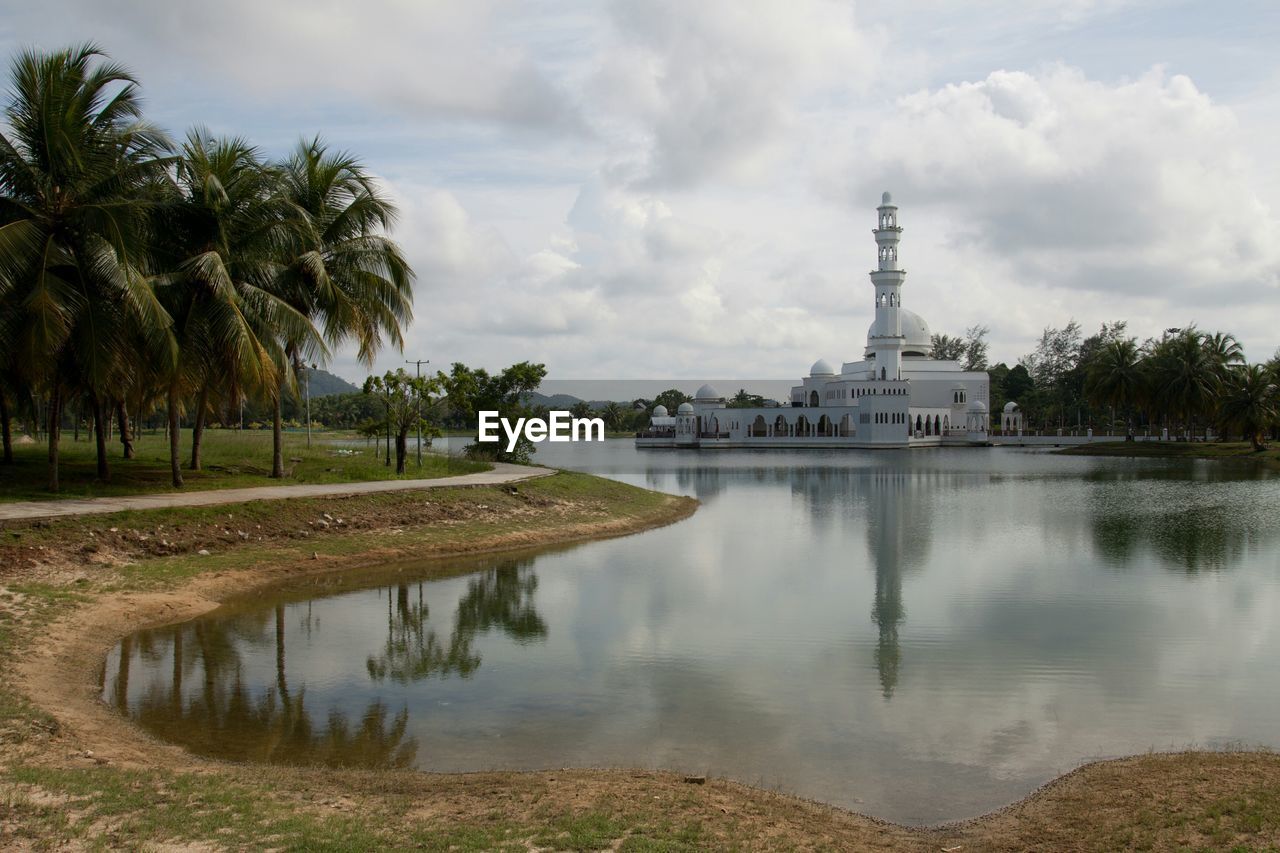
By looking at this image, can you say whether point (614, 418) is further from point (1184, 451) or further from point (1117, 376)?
point (1184, 451)

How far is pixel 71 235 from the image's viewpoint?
65.9ft

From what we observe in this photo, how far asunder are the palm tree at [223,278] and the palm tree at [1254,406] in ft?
212

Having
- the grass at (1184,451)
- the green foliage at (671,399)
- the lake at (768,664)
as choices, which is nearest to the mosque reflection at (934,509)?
the lake at (768,664)

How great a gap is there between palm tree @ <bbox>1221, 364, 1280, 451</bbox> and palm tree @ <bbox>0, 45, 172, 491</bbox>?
69.0m

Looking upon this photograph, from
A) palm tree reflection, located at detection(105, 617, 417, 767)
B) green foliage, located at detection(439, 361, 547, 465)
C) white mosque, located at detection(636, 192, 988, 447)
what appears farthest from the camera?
white mosque, located at detection(636, 192, 988, 447)

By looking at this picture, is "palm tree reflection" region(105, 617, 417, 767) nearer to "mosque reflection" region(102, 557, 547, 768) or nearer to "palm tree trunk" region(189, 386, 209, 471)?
"mosque reflection" region(102, 557, 547, 768)

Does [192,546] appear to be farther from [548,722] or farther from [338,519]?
[548,722]

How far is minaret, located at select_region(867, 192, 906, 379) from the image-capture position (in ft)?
315

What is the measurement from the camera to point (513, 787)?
818 cm

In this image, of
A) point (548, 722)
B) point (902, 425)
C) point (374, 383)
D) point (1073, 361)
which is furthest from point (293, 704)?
point (1073, 361)

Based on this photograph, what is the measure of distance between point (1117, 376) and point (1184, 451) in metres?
9.11

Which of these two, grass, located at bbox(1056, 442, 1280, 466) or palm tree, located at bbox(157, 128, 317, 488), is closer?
palm tree, located at bbox(157, 128, 317, 488)

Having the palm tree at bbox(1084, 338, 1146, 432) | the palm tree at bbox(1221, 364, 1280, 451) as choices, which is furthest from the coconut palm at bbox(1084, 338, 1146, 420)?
the palm tree at bbox(1221, 364, 1280, 451)

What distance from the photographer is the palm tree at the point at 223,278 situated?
74.0 ft
